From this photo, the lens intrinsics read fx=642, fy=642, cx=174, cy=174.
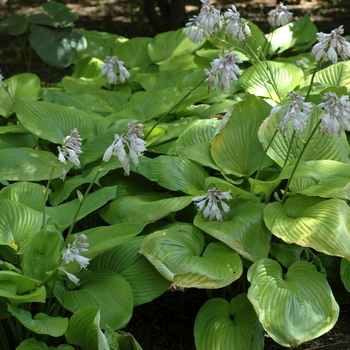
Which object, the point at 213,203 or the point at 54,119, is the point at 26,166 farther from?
the point at 213,203

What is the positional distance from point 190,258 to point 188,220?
0.62 m

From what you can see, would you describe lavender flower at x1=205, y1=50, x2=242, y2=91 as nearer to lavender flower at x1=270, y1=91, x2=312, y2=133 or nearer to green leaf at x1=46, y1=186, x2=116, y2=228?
lavender flower at x1=270, y1=91, x2=312, y2=133

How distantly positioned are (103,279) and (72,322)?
30 centimetres

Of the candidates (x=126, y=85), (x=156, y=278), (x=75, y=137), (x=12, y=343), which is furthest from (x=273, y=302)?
(x=126, y=85)

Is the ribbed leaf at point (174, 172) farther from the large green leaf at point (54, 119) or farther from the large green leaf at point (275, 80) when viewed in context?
the large green leaf at point (275, 80)

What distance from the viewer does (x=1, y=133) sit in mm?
3877

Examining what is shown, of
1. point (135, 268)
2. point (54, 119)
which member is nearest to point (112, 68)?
point (54, 119)

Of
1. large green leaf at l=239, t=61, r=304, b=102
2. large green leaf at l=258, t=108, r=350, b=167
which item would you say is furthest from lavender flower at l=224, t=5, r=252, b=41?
large green leaf at l=239, t=61, r=304, b=102

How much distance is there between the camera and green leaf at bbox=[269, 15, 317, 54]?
531 centimetres

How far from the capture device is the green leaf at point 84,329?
2.44 metres

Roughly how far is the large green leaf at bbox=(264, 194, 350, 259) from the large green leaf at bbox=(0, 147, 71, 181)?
117cm

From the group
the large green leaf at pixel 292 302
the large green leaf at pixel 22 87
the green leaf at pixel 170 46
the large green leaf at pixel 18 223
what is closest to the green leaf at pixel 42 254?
the large green leaf at pixel 18 223

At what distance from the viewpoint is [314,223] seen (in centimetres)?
269

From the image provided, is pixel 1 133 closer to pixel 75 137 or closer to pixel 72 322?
pixel 75 137
